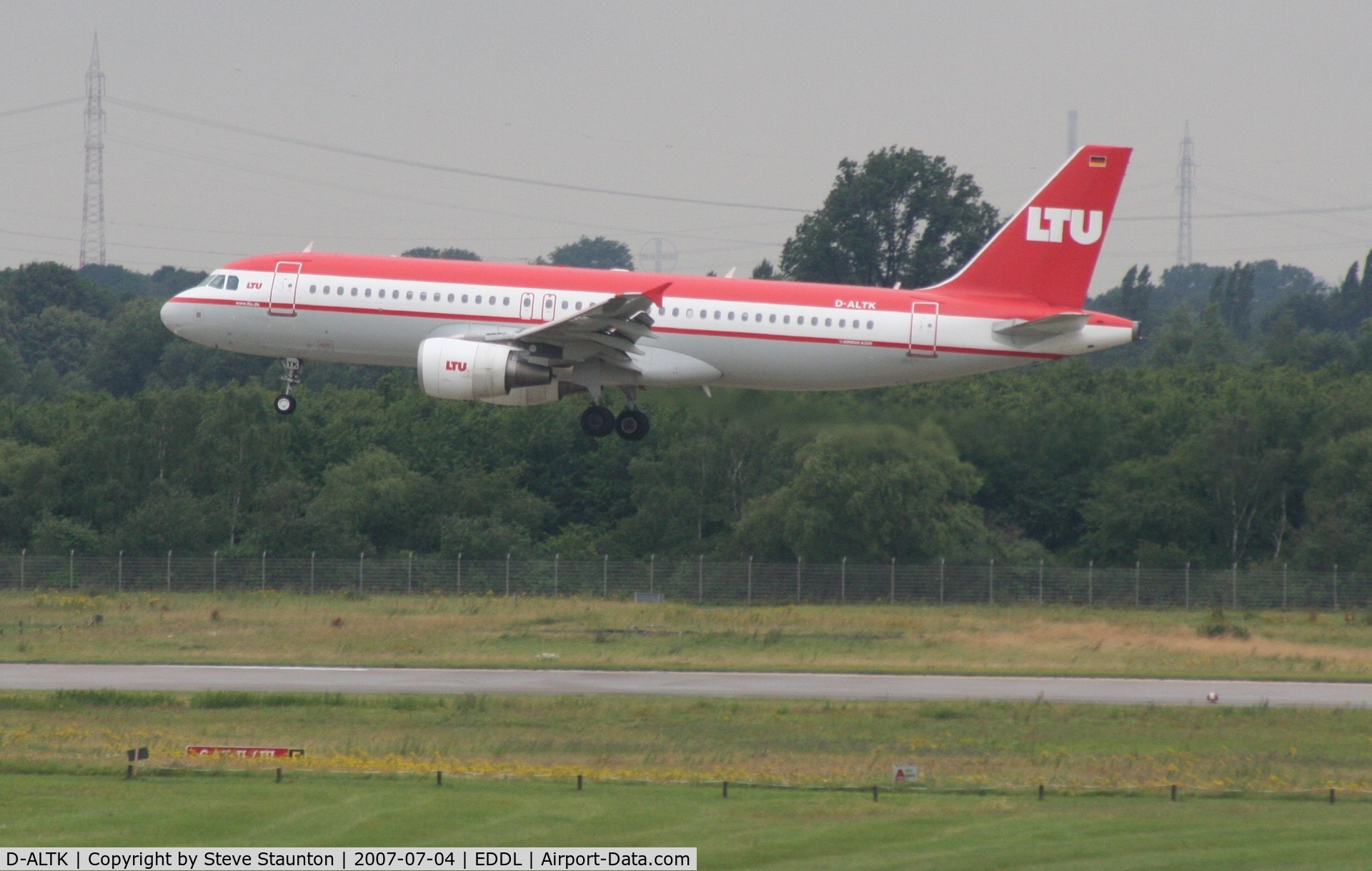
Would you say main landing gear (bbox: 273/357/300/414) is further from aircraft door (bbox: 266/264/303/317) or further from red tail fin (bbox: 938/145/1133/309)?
red tail fin (bbox: 938/145/1133/309)

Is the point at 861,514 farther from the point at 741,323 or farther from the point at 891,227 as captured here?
the point at 891,227

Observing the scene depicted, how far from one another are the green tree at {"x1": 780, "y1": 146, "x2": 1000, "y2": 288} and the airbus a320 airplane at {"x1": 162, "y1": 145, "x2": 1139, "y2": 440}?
6109 centimetres

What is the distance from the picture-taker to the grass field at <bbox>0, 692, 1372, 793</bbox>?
94.3 ft

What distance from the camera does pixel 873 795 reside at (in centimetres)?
2569

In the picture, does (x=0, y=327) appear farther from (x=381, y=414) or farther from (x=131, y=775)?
(x=131, y=775)

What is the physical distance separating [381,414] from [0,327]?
77.7 metres

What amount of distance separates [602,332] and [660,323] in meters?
1.70

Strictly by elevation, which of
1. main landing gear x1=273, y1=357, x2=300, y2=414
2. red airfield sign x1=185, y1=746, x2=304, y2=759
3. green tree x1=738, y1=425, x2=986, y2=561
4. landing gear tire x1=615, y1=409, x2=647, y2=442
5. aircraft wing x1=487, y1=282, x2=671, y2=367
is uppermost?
aircraft wing x1=487, y1=282, x2=671, y2=367

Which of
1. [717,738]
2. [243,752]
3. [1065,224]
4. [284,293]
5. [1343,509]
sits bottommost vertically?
[717,738]

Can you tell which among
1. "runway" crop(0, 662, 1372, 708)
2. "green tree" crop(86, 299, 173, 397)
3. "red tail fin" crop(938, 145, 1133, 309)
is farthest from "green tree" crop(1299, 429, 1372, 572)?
"green tree" crop(86, 299, 173, 397)

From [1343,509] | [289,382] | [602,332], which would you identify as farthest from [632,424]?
[1343,509]

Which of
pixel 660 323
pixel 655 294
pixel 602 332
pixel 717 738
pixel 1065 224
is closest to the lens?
pixel 717 738

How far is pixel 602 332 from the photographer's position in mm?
40656

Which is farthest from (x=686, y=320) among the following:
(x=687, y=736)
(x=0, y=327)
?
(x=0, y=327)
